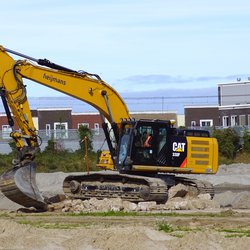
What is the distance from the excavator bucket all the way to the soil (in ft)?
1.32

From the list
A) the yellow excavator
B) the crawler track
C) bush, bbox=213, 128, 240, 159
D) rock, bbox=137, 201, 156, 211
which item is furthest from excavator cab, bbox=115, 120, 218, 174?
bush, bbox=213, 128, 240, 159

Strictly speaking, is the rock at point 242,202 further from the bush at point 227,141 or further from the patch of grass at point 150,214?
the bush at point 227,141

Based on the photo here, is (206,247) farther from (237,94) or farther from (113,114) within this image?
(237,94)

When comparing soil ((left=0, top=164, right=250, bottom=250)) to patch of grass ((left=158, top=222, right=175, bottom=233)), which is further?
patch of grass ((left=158, top=222, right=175, bottom=233))

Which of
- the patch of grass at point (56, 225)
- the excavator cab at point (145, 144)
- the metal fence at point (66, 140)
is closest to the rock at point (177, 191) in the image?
the excavator cab at point (145, 144)

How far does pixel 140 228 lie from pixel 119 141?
1119 centimetres

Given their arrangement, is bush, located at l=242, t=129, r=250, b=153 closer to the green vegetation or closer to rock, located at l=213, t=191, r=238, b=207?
the green vegetation

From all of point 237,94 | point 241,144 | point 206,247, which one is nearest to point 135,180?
point 206,247

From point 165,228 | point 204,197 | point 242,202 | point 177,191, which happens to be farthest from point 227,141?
point 165,228

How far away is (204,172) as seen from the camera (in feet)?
92.4

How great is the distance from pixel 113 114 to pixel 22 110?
10.3 ft

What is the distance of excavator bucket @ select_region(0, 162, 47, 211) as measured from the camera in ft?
78.6

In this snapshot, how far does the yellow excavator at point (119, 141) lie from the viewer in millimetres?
25672

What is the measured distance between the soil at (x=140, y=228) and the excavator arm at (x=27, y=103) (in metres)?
0.74
